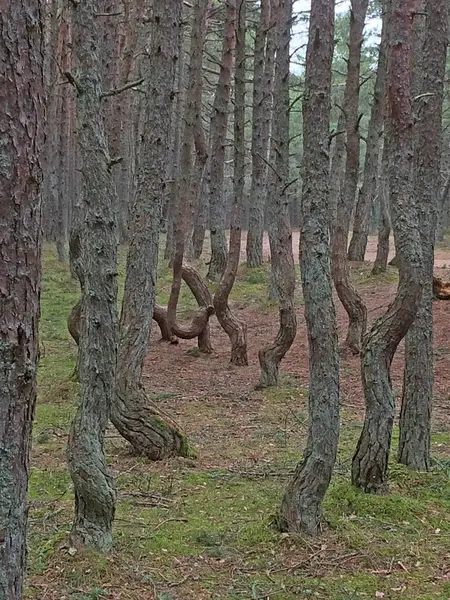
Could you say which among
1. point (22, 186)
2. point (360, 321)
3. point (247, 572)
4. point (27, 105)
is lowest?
point (247, 572)

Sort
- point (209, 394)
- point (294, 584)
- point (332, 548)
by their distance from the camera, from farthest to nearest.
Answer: point (209, 394), point (332, 548), point (294, 584)

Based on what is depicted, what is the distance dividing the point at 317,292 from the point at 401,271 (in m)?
0.97

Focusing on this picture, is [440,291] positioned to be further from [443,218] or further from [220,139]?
[443,218]

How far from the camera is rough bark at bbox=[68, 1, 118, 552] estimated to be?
14.3ft

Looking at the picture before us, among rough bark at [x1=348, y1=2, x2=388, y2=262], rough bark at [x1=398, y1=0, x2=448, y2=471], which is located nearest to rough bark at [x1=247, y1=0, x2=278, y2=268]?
rough bark at [x1=348, y1=2, x2=388, y2=262]

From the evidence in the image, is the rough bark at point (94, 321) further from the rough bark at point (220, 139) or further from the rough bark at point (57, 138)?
the rough bark at point (57, 138)

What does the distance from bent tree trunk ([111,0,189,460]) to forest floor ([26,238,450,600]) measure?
29 cm

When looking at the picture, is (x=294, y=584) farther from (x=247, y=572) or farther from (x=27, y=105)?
(x=27, y=105)

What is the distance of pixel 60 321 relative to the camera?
47.9 ft

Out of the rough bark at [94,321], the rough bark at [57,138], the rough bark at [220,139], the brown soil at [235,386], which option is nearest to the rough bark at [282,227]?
the brown soil at [235,386]

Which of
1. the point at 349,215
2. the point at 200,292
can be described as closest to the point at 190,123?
the point at 200,292

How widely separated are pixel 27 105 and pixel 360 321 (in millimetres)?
9769

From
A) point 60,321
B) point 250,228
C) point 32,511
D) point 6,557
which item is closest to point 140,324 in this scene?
point 32,511

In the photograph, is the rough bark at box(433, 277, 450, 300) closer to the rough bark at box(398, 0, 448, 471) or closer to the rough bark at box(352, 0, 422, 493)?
the rough bark at box(398, 0, 448, 471)
